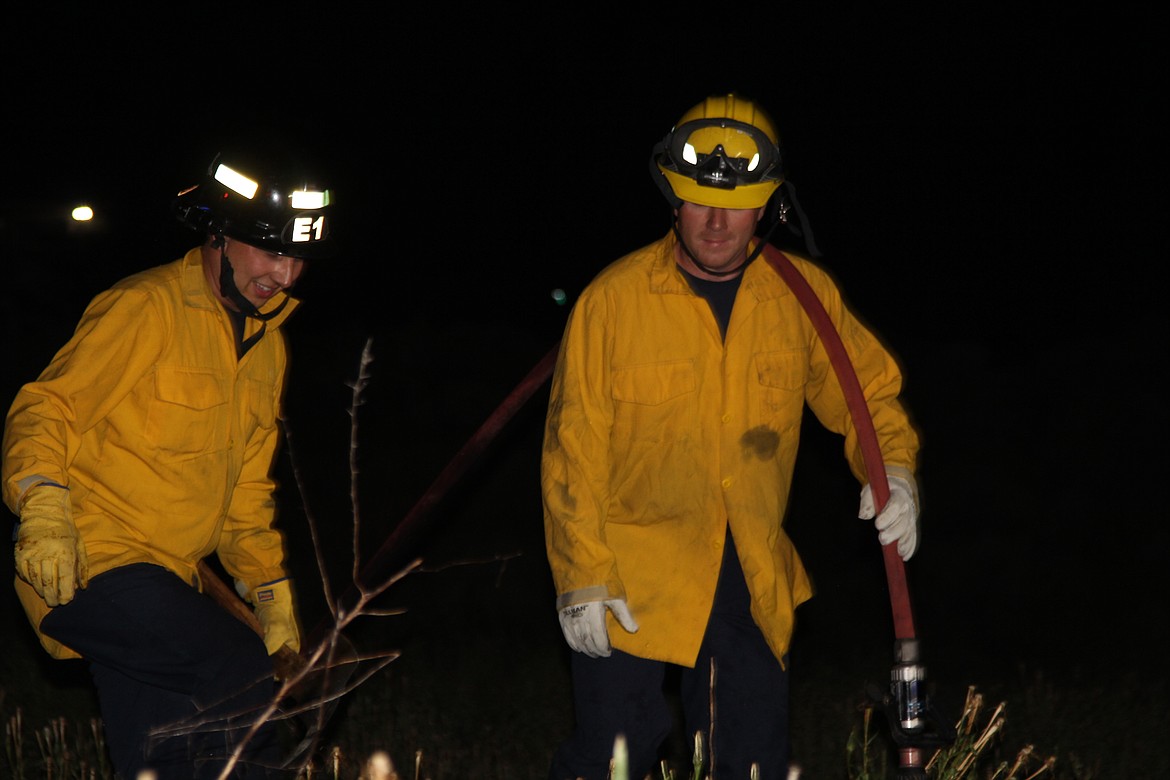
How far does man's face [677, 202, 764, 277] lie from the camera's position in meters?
4.02

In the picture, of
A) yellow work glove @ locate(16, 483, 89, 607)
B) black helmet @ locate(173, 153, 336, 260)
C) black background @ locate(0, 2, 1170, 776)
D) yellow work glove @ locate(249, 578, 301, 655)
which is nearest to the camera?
yellow work glove @ locate(16, 483, 89, 607)

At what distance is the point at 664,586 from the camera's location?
3.99 metres

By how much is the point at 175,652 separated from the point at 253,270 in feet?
3.50

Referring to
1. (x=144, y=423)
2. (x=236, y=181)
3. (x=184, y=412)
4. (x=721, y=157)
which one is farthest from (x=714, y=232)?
(x=144, y=423)

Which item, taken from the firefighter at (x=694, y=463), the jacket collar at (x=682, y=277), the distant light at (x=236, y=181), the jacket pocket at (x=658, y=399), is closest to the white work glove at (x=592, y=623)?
the firefighter at (x=694, y=463)

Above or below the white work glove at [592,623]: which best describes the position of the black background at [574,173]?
above

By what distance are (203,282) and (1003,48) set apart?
12077 mm

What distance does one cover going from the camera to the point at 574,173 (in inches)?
630

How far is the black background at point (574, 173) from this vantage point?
11.0 metres

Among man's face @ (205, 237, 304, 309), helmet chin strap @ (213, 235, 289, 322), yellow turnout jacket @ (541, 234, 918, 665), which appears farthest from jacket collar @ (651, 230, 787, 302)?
helmet chin strap @ (213, 235, 289, 322)

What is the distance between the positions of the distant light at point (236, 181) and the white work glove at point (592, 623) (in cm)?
145

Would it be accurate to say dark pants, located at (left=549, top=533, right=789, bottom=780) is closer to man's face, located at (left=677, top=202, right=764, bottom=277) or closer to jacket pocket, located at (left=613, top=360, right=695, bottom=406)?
jacket pocket, located at (left=613, top=360, right=695, bottom=406)

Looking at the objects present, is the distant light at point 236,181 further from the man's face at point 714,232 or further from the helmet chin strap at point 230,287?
the man's face at point 714,232

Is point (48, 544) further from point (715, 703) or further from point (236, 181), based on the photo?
point (715, 703)
